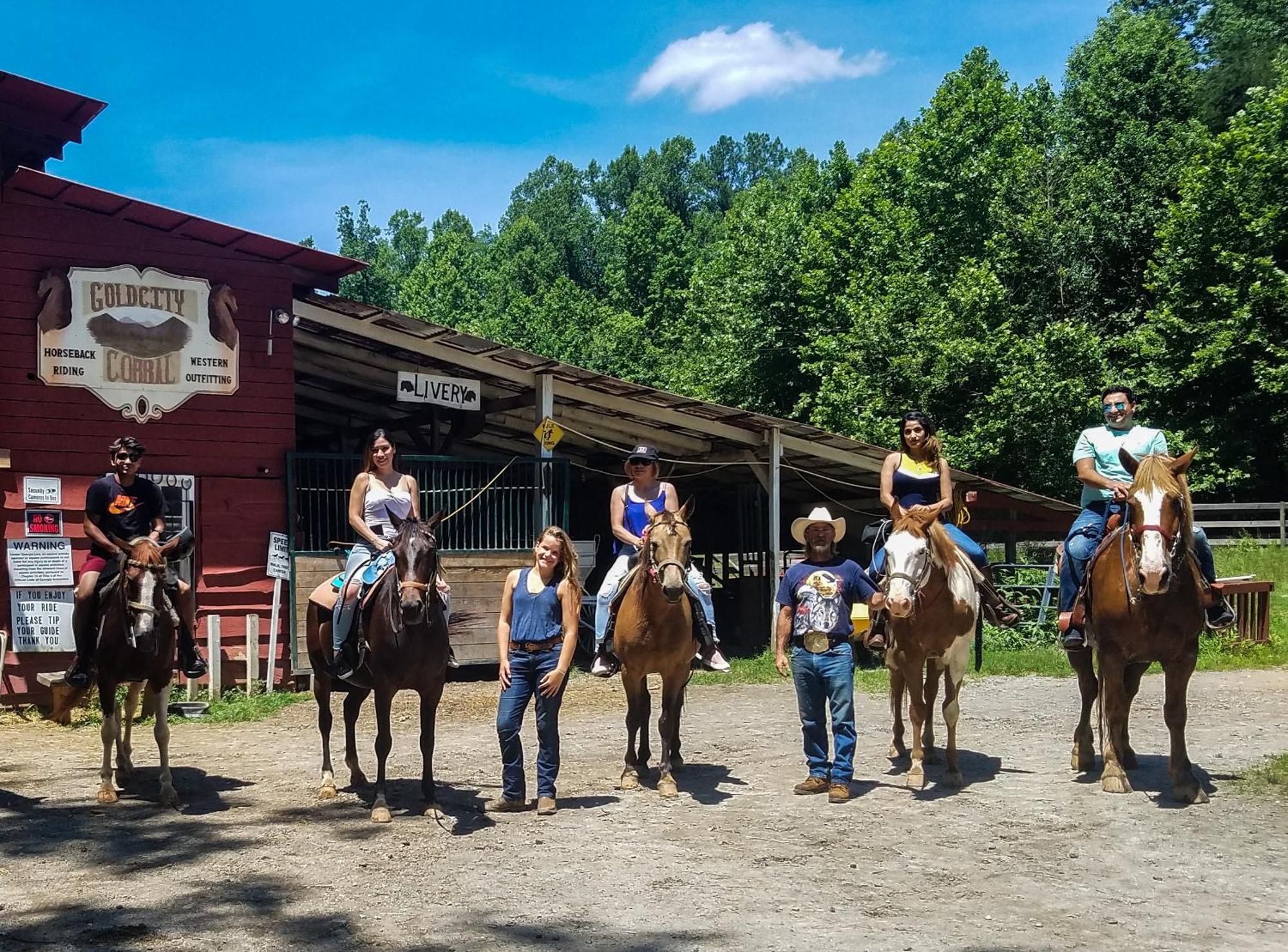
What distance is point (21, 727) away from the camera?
39.6 ft

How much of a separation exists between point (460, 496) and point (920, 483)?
8189mm

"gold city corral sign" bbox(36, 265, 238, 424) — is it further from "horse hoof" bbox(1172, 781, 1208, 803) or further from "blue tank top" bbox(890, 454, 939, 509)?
"horse hoof" bbox(1172, 781, 1208, 803)

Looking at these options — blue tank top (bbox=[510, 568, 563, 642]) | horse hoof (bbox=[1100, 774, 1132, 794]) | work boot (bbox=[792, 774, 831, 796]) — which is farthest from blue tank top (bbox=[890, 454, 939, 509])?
blue tank top (bbox=[510, 568, 563, 642])

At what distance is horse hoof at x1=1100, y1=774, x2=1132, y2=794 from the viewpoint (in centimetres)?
801

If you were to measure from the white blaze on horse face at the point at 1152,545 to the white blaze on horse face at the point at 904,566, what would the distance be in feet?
4.59

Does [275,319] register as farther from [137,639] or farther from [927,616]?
[927,616]

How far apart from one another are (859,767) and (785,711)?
3639mm

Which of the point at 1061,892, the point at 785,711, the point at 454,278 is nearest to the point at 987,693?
the point at 785,711

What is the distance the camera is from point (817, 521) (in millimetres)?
8367

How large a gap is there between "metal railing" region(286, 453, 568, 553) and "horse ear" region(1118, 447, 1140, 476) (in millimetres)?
9208

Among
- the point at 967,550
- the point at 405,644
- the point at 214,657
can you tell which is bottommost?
the point at 214,657

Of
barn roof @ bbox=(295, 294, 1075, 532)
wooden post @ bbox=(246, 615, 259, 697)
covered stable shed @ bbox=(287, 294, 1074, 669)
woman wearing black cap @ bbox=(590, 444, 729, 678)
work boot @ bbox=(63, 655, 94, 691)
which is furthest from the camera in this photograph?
covered stable shed @ bbox=(287, 294, 1074, 669)

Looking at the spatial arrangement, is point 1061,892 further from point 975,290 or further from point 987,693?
point 975,290

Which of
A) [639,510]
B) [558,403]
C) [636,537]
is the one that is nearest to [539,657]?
[636,537]
